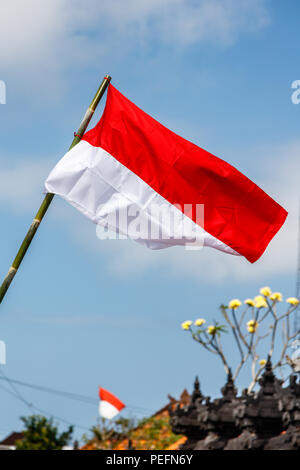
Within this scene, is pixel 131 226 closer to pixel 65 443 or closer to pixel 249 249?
pixel 249 249

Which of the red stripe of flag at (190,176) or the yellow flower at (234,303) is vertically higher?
the yellow flower at (234,303)

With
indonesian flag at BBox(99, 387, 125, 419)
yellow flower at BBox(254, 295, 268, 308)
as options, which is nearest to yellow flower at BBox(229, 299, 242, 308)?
yellow flower at BBox(254, 295, 268, 308)

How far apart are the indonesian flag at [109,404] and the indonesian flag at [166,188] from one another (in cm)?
3977

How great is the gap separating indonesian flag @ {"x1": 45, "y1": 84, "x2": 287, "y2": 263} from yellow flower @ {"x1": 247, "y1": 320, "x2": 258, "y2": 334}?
2497 centimetres

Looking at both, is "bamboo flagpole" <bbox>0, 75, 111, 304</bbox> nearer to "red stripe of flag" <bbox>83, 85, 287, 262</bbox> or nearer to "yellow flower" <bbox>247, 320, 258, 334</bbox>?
"red stripe of flag" <bbox>83, 85, 287, 262</bbox>

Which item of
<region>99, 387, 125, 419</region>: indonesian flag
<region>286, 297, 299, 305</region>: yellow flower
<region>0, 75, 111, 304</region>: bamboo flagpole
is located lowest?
<region>0, 75, 111, 304</region>: bamboo flagpole

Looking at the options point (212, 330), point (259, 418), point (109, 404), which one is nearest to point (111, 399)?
point (109, 404)

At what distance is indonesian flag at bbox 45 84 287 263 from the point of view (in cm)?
1101

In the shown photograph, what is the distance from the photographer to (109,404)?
49469 millimetres

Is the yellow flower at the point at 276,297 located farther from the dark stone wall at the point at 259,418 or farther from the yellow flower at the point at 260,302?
the dark stone wall at the point at 259,418

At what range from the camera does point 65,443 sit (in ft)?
194

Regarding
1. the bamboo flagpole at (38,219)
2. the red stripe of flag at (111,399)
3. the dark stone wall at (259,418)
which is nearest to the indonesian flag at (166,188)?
the bamboo flagpole at (38,219)

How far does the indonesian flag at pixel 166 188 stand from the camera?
1101 cm

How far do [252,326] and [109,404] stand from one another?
1675 centimetres
